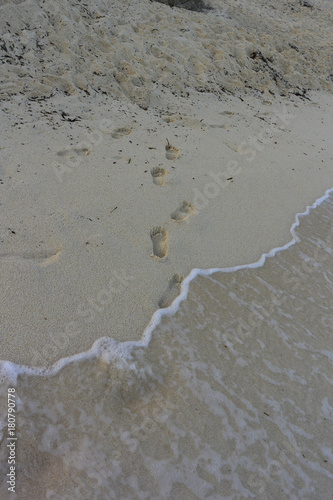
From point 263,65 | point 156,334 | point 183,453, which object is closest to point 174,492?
point 183,453

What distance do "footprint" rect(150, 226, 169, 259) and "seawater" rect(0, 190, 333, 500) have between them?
12.5 inches

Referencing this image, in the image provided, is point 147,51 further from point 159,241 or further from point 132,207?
point 159,241

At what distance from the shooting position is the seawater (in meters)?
1.37

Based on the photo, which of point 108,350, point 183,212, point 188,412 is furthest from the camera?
point 183,212

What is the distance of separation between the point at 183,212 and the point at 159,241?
0.41 metres

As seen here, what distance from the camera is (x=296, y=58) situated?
588cm

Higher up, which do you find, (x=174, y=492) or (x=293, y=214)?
(x=293, y=214)

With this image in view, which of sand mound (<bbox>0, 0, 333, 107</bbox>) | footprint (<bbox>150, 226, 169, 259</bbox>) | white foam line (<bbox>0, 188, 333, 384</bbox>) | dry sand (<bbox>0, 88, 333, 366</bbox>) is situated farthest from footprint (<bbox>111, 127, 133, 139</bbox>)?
white foam line (<bbox>0, 188, 333, 384</bbox>)

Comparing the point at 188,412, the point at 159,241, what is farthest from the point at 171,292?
the point at 188,412

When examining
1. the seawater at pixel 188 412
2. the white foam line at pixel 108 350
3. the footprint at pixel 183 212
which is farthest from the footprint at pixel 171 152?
the seawater at pixel 188 412

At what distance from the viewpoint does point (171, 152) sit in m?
3.21

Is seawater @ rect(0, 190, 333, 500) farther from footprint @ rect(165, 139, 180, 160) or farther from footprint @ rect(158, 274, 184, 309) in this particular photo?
footprint @ rect(165, 139, 180, 160)

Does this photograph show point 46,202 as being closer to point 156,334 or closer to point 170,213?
point 170,213

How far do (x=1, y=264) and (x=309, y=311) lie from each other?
1.87 metres
